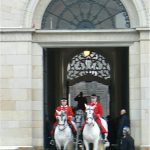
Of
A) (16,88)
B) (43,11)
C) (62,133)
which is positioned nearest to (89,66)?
(43,11)

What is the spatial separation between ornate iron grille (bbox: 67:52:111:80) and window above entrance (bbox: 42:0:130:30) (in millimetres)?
9173

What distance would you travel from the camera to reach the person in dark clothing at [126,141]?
20.5 metres

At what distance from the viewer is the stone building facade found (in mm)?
21266

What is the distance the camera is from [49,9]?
22.0 metres

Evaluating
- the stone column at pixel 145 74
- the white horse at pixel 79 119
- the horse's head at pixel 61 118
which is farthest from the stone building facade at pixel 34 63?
the horse's head at pixel 61 118

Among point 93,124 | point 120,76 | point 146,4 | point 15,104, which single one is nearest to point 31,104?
point 15,104

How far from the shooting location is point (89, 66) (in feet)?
108

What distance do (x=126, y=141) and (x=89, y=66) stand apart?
1248 cm

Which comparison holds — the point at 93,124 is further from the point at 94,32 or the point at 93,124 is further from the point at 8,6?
the point at 8,6

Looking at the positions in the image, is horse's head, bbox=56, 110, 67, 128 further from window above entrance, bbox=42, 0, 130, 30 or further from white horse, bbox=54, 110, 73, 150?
window above entrance, bbox=42, 0, 130, 30

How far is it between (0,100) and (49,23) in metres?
2.74

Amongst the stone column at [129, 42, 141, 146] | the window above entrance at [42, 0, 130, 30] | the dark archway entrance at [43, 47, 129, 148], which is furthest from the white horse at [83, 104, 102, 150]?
the dark archway entrance at [43, 47, 129, 148]

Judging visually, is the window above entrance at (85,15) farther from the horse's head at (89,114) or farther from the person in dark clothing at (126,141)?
the person in dark clothing at (126,141)

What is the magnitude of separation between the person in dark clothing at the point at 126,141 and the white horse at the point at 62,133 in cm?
147
